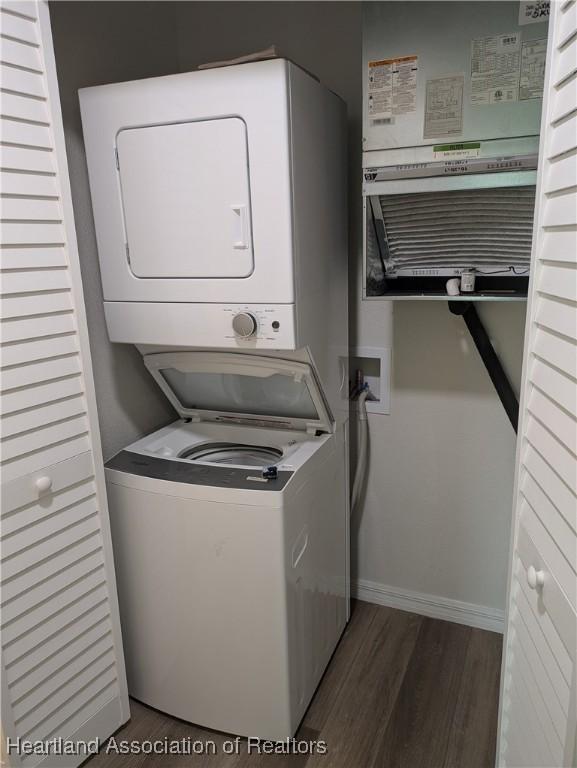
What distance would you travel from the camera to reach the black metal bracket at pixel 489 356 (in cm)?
187

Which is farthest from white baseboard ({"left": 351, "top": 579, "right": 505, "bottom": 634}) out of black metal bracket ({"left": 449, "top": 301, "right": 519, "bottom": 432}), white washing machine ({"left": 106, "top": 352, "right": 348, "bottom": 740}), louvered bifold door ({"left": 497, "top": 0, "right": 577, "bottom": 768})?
louvered bifold door ({"left": 497, "top": 0, "right": 577, "bottom": 768})

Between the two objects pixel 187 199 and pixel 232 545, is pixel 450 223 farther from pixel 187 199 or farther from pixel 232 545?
pixel 232 545

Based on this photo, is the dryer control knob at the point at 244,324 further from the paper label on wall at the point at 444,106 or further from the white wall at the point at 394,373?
the paper label on wall at the point at 444,106

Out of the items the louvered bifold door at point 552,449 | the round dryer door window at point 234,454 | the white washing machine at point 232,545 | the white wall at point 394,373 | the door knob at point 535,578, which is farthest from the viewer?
the round dryer door window at point 234,454

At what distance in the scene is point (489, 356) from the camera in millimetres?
1895

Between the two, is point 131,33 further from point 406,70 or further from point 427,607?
point 427,607

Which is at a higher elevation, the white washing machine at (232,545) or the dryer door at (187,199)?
the dryer door at (187,199)

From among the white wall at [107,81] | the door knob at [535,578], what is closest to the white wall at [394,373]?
the white wall at [107,81]

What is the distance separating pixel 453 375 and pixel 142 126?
1295 millimetres

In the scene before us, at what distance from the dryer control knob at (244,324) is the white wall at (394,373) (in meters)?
0.58

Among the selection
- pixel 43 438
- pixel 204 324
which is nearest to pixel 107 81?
pixel 204 324

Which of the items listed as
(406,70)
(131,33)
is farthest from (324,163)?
(131,33)

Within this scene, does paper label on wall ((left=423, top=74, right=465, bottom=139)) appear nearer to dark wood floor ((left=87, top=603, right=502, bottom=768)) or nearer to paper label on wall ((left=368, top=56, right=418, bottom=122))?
paper label on wall ((left=368, top=56, right=418, bottom=122))

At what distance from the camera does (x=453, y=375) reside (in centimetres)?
204
